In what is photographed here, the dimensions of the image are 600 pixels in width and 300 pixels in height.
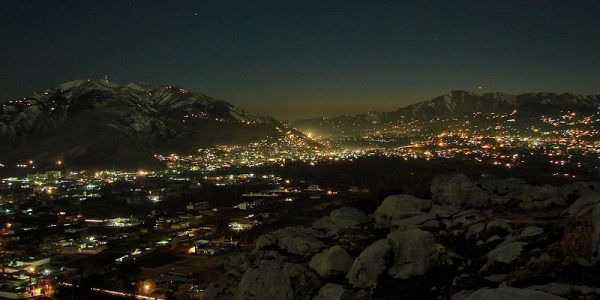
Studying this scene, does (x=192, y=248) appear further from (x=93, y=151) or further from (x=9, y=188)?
(x=93, y=151)

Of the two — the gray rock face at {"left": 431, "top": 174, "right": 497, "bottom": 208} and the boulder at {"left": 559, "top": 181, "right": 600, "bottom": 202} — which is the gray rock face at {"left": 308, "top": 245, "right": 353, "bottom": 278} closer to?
the gray rock face at {"left": 431, "top": 174, "right": 497, "bottom": 208}

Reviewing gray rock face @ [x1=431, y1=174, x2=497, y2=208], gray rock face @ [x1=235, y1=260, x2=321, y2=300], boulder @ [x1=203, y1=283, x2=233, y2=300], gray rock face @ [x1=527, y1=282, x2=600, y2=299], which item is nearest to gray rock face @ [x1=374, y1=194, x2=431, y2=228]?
gray rock face @ [x1=431, y1=174, x2=497, y2=208]

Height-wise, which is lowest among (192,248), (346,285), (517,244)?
(192,248)

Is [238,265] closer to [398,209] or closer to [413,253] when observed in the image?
[398,209]

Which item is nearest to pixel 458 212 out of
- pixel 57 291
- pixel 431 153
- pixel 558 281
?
pixel 558 281

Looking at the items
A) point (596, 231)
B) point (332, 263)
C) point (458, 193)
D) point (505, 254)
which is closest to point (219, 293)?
point (332, 263)
